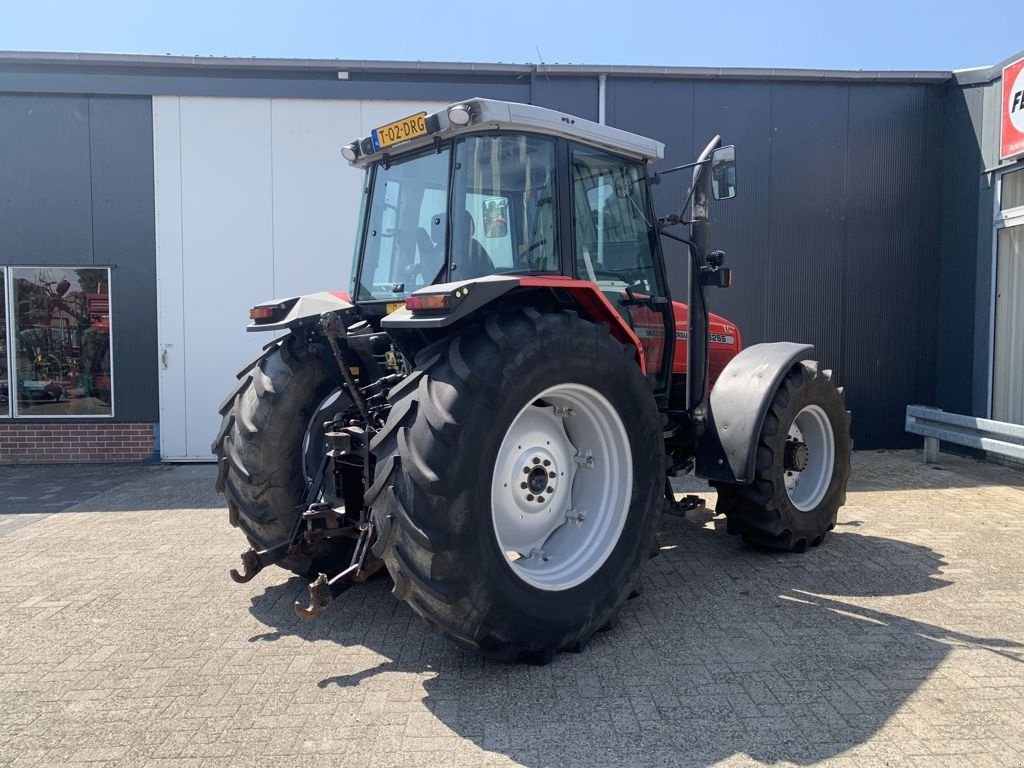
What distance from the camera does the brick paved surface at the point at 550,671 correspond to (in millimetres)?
2660

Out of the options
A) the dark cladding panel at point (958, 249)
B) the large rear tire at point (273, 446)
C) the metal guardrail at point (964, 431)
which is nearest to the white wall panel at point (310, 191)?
the large rear tire at point (273, 446)

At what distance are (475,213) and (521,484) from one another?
1287mm

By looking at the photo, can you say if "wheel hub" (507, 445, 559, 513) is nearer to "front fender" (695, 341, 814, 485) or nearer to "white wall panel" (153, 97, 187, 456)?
"front fender" (695, 341, 814, 485)

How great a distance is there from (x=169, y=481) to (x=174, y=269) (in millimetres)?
2396

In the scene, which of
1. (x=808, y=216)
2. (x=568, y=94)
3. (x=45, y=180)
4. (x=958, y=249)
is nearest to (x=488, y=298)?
(x=568, y=94)

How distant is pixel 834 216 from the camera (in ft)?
28.8

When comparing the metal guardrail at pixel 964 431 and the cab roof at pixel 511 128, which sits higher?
the cab roof at pixel 511 128

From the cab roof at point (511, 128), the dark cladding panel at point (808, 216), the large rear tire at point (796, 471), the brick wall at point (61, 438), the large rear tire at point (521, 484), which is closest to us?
the large rear tire at point (521, 484)

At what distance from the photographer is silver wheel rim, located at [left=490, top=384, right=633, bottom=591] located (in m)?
3.46

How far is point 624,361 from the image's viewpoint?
3520 mm

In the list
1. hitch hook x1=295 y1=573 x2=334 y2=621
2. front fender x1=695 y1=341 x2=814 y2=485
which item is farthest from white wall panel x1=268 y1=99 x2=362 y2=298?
hitch hook x1=295 y1=573 x2=334 y2=621

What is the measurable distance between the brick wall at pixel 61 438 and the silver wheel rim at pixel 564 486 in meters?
6.33

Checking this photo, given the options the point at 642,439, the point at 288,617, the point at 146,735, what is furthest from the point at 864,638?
the point at 146,735

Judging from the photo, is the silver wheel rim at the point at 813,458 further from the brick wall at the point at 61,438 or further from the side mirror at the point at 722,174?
the brick wall at the point at 61,438
